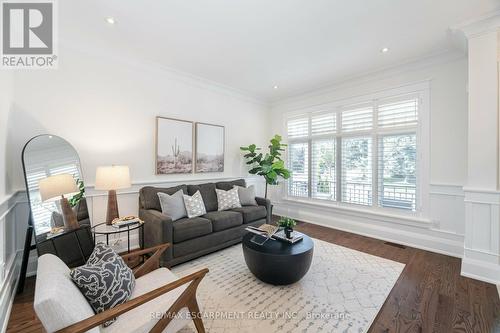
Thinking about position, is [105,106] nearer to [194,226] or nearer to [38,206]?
[38,206]

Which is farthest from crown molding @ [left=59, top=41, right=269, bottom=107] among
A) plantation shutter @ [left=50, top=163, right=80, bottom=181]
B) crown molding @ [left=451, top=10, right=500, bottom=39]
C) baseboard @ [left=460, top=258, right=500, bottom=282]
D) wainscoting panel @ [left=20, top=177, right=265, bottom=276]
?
baseboard @ [left=460, top=258, right=500, bottom=282]

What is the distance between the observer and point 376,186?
393cm

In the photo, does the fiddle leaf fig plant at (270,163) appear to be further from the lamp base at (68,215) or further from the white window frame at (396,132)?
the lamp base at (68,215)

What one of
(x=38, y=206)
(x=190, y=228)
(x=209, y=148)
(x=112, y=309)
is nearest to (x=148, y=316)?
(x=112, y=309)

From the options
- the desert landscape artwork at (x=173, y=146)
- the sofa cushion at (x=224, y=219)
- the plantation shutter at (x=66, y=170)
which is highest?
the desert landscape artwork at (x=173, y=146)

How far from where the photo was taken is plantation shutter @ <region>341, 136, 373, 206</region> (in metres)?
4.02

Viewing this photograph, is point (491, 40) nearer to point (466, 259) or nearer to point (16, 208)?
point (466, 259)

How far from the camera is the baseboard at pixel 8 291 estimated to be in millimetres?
1724

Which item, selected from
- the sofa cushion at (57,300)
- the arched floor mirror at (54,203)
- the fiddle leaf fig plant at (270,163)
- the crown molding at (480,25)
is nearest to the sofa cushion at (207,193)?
the fiddle leaf fig plant at (270,163)

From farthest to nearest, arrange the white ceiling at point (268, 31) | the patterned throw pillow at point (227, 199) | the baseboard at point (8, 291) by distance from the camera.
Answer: the patterned throw pillow at point (227, 199), the white ceiling at point (268, 31), the baseboard at point (8, 291)

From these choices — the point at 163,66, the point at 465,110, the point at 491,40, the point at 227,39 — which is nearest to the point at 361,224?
the point at 465,110

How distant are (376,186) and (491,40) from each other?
237 cm

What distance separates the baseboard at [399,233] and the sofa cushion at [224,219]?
204 centimetres

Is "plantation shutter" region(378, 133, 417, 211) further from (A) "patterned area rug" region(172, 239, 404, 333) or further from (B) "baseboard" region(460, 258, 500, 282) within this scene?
(A) "patterned area rug" region(172, 239, 404, 333)
